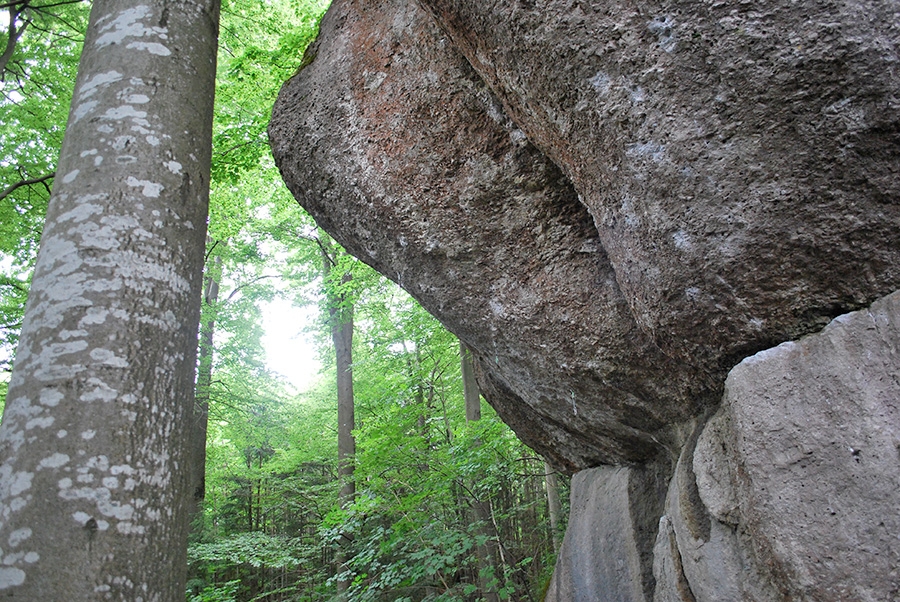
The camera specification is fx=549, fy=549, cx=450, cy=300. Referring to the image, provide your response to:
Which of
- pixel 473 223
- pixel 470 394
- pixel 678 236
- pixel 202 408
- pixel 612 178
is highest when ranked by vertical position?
pixel 202 408

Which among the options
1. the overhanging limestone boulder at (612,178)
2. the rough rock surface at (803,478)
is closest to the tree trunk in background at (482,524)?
the overhanging limestone boulder at (612,178)

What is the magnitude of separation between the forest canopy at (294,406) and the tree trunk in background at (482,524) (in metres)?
0.04

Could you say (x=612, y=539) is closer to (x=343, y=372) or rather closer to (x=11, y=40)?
(x=343, y=372)

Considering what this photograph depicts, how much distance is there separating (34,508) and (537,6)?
2.61 metres

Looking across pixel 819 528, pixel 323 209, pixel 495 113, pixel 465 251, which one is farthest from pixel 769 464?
pixel 323 209

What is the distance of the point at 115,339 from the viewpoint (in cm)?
207

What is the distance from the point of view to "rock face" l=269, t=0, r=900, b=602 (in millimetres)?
1770

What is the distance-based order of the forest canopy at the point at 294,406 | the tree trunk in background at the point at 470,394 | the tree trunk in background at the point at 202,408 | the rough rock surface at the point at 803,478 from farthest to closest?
1. the tree trunk in background at the point at 202,408
2. the tree trunk in background at the point at 470,394
3. the forest canopy at the point at 294,406
4. the rough rock surface at the point at 803,478

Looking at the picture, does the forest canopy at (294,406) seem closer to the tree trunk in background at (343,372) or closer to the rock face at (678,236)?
the tree trunk in background at (343,372)

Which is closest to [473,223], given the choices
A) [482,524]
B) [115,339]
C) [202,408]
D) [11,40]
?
[115,339]

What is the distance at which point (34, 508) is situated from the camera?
1794 mm

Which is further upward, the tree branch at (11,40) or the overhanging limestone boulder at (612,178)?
the tree branch at (11,40)

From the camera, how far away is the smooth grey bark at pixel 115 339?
1.80m

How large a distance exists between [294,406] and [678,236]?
592 inches
